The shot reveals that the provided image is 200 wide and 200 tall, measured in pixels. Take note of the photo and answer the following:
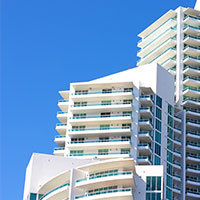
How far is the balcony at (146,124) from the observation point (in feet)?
398

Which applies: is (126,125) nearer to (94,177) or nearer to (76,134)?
(76,134)

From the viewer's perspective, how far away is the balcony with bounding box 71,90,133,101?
123625 millimetres

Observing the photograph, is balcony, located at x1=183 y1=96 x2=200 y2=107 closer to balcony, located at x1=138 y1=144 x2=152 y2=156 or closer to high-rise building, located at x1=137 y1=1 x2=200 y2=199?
high-rise building, located at x1=137 y1=1 x2=200 y2=199

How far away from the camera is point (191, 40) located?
137 metres

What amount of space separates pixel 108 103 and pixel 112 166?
93.4 feet

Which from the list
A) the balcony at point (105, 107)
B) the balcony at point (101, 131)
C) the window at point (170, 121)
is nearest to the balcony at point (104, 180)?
the balcony at point (101, 131)

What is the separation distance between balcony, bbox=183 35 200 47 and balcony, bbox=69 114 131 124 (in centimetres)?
2415

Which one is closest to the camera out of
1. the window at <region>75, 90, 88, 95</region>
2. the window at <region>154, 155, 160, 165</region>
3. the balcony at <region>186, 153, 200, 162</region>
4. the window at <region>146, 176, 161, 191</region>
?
the window at <region>146, 176, 161, 191</region>

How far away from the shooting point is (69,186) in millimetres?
99000

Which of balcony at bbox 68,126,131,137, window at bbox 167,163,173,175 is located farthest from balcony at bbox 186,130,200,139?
balcony at bbox 68,126,131,137

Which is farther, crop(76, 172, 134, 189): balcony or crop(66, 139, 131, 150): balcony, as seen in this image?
crop(66, 139, 131, 150): balcony

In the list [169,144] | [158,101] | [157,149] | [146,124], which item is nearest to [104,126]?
[146,124]

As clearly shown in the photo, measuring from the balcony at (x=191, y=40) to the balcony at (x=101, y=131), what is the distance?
26009mm

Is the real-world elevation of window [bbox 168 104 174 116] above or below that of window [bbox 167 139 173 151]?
above
